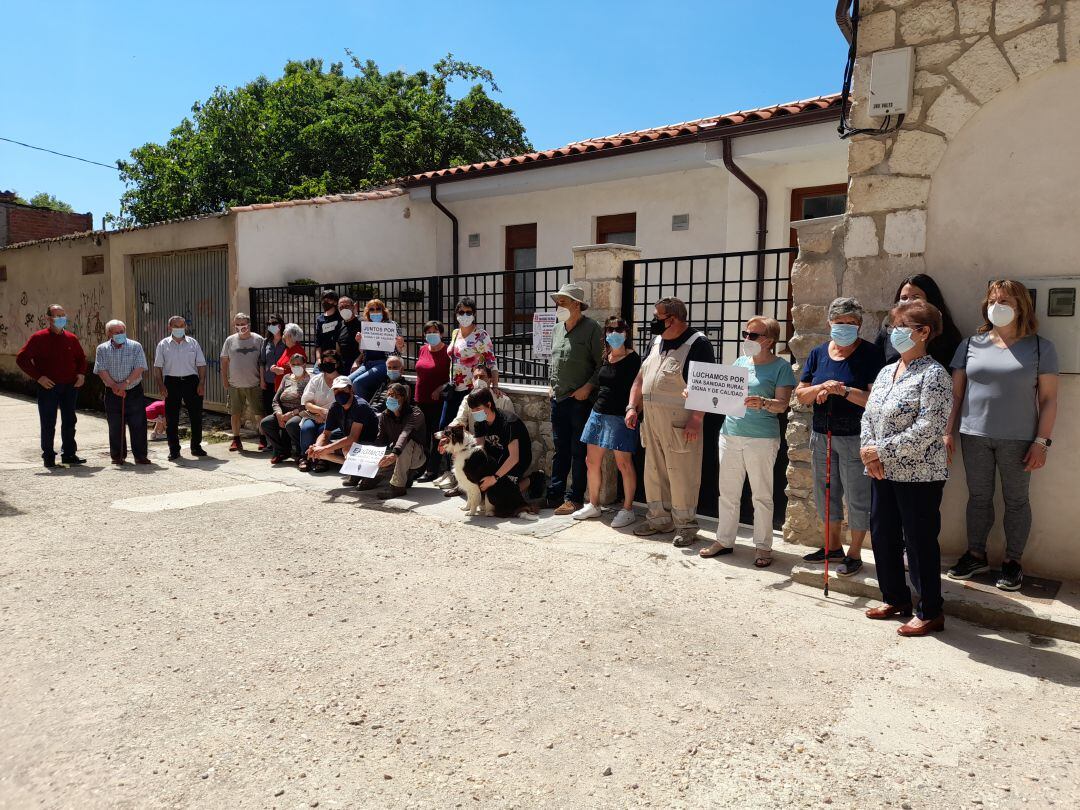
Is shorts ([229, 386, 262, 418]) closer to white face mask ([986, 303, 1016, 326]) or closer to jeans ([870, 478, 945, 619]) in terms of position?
jeans ([870, 478, 945, 619])

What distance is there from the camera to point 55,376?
9.33m

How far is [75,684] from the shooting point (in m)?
3.81

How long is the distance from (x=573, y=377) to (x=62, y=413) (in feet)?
20.3

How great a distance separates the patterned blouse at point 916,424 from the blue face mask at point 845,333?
72 centimetres

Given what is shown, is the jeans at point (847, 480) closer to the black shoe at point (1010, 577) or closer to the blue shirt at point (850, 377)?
the blue shirt at point (850, 377)

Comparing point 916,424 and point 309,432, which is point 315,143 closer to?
point 309,432

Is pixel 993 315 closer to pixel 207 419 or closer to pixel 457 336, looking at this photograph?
pixel 457 336

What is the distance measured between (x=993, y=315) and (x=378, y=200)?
34.1 feet

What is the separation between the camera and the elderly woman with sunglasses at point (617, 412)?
666cm

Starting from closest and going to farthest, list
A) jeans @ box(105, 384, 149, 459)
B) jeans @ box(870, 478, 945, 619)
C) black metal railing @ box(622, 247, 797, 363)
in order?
jeans @ box(870, 478, 945, 619) < black metal railing @ box(622, 247, 797, 363) < jeans @ box(105, 384, 149, 459)

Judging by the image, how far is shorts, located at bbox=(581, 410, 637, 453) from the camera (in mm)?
6652

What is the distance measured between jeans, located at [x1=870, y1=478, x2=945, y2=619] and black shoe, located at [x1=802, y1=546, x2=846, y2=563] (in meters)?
0.78

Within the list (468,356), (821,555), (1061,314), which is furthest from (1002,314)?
(468,356)

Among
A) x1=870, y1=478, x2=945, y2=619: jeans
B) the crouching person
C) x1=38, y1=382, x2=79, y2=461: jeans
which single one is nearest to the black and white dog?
the crouching person
